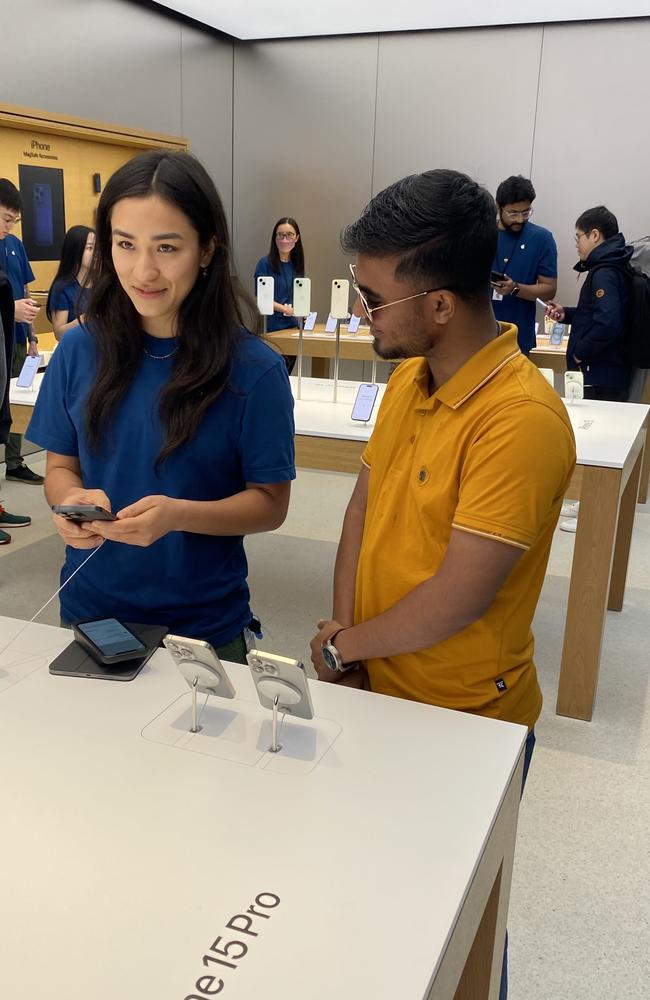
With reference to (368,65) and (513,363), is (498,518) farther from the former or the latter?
(368,65)

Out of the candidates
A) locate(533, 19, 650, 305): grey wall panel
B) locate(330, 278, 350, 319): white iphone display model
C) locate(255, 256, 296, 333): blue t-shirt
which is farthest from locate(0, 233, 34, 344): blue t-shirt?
locate(533, 19, 650, 305): grey wall panel

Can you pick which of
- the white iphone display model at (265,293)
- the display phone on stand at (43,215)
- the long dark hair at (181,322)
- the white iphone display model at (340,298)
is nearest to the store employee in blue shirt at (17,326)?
the display phone on stand at (43,215)

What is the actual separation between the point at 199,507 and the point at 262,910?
25.5 inches

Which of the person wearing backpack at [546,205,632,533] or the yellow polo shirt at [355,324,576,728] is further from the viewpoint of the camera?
the person wearing backpack at [546,205,632,533]

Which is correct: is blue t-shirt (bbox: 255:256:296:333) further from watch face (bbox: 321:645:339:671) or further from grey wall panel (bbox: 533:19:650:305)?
watch face (bbox: 321:645:339:671)

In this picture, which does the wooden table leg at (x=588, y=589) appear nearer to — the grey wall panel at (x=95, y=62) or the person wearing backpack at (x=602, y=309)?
the person wearing backpack at (x=602, y=309)

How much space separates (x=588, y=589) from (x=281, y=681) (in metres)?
1.72

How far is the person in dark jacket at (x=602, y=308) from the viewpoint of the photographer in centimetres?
389

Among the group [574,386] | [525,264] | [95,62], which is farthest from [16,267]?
[574,386]

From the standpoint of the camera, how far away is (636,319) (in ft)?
12.9

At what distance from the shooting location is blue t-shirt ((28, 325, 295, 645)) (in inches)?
53.2

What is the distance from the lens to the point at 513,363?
3.79 feet

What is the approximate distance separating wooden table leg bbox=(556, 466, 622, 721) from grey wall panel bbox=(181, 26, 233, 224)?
5322 millimetres

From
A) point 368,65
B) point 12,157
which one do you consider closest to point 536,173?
point 368,65
